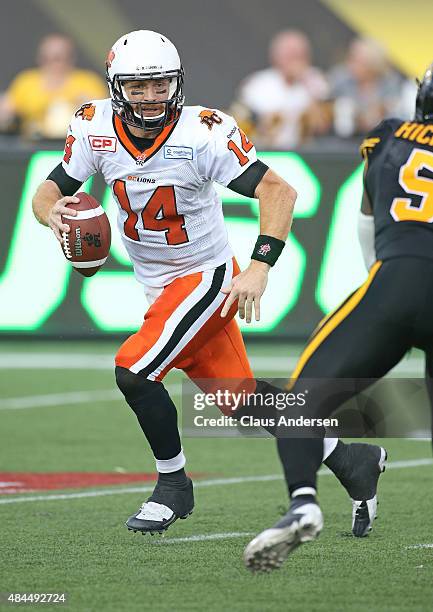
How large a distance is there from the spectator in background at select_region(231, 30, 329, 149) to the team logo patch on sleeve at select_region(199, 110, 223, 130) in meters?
7.88

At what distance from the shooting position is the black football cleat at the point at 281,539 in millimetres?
4207

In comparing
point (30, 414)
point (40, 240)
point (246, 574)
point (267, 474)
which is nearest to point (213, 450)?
point (267, 474)

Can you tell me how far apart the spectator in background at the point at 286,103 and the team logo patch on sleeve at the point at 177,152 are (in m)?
7.97

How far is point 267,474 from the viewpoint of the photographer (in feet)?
24.3

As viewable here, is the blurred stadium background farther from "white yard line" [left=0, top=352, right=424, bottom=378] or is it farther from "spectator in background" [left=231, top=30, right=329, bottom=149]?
"spectator in background" [left=231, top=30, right=329, bottom=149]

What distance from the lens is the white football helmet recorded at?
5.55 m

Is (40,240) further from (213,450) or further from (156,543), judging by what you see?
(156,543)

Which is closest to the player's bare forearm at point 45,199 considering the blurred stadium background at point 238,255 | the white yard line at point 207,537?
the white yard line at point 207,537

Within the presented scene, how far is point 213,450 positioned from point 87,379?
286cm

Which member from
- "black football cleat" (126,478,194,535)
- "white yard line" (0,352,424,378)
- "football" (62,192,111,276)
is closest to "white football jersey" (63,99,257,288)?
"football" (62,192,111,276)

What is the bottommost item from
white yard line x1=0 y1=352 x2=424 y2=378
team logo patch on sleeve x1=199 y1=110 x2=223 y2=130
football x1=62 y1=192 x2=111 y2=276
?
white yard line x1=0 y1=352 x2=424 y2=378

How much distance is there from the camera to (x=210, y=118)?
5602 mm

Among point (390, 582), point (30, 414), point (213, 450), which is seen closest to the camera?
point (390, 582)

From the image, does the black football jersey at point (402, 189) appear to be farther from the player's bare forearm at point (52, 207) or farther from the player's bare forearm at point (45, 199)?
the player's bare forearm at point (45, 199)
